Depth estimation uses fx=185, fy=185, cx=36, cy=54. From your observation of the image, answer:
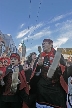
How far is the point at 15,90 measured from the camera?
3480 millimetres

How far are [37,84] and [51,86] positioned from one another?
0.34 m

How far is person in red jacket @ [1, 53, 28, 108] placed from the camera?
3.55 metres

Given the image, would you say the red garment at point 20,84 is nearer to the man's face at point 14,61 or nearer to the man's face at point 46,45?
the man's face at point 14,61

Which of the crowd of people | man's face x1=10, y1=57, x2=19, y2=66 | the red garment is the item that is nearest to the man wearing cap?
Result: the crowd of people

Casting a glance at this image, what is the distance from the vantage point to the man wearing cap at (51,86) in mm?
3189

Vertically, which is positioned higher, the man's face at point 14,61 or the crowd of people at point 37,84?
the man's face at point 14,61

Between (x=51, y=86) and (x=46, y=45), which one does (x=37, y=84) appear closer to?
(x=51, y=86)

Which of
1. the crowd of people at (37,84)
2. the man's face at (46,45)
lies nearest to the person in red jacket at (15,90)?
the crowd of people at (37,84)

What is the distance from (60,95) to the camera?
3.19 m

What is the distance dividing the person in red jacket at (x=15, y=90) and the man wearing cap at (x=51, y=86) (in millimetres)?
396

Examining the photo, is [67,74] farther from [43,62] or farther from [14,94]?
[14,94]

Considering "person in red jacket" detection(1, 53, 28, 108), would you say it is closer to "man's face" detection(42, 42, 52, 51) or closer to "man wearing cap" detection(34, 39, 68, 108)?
"man wearing cap" detection(34, 39, 68, 108)

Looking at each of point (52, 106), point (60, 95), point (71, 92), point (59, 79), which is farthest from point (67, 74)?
point (71, 92)

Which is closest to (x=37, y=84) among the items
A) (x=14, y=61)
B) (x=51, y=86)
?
(x=51, y=86)
